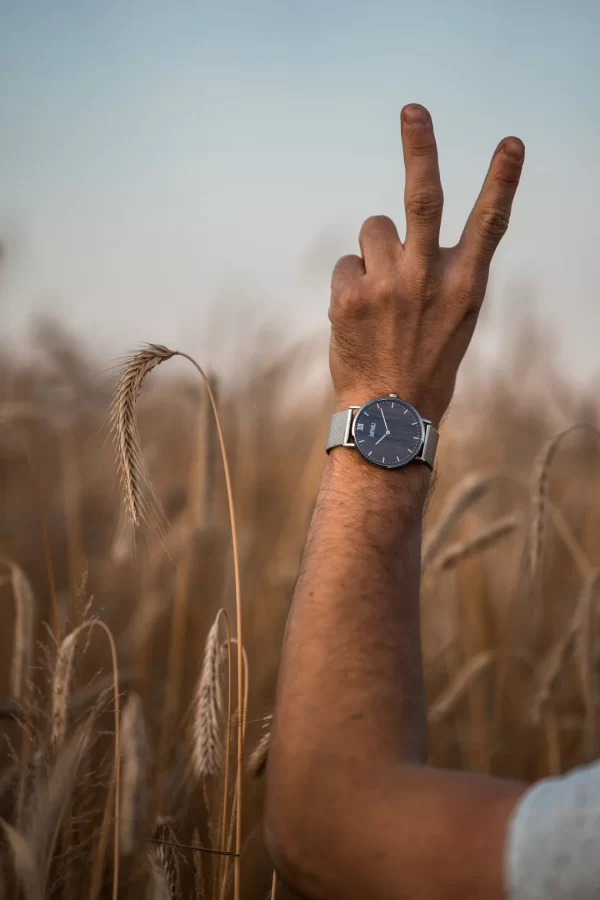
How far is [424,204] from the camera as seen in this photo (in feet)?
2.87

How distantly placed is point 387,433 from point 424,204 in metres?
0.26

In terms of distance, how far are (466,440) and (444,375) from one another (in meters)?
2.14

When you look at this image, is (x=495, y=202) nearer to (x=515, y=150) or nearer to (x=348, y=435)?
(x=515, y=150)

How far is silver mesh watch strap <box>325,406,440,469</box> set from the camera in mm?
891

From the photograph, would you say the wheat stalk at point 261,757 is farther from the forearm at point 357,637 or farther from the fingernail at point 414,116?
the fingernail at point 414,116

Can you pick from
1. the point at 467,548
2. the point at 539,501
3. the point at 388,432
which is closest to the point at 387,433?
the point at 388,432

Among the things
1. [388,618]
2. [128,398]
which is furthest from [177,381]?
[388,618]

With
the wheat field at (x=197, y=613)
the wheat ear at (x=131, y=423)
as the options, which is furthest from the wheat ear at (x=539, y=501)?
the wheat ear at (x=131, y=423)

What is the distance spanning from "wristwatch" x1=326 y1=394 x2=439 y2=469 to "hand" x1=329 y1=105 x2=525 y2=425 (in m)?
0.02

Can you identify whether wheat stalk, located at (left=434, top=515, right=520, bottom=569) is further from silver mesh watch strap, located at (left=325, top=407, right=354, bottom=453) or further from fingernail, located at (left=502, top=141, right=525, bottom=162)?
fingernail, located at (left=502, top=141, right=525, bottom=162)

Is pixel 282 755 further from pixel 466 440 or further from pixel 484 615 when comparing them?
pixel 466 440

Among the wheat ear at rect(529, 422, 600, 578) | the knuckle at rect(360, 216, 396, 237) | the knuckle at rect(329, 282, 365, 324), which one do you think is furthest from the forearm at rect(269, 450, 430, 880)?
the wheat ear at rect(529, 422, 600, 578)

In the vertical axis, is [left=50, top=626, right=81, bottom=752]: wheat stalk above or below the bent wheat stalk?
below

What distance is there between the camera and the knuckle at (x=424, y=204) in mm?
876
